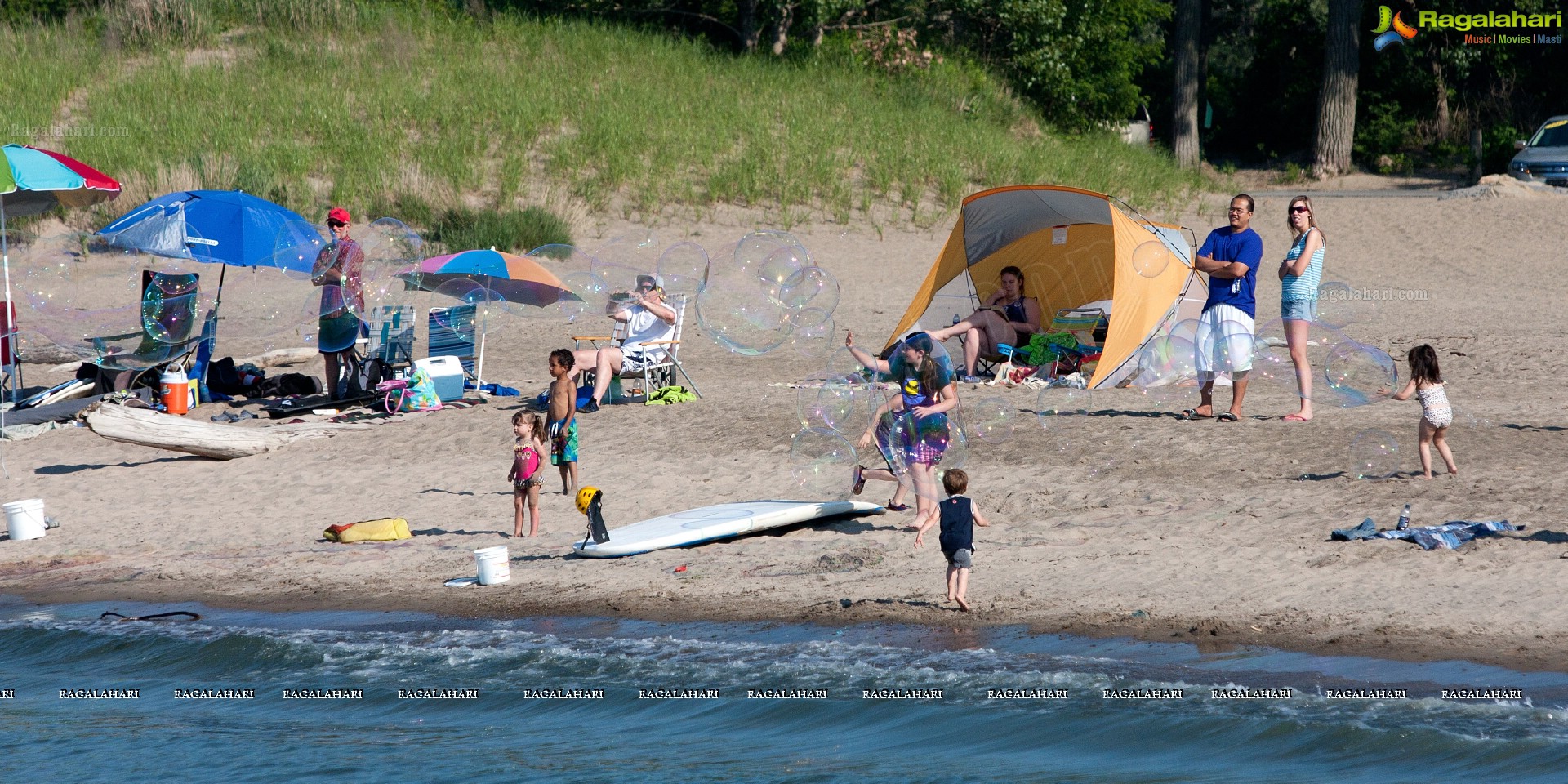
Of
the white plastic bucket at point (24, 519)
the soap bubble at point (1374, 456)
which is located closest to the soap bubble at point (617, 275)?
the white plastic bucket at point (24, 519)

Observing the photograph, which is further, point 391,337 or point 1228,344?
point 391,337

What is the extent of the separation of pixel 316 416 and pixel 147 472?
163 cm

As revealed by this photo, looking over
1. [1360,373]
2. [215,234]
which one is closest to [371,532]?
[215,234]

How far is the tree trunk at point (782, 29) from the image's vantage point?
95.8ft

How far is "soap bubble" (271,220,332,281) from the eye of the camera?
1332 cm

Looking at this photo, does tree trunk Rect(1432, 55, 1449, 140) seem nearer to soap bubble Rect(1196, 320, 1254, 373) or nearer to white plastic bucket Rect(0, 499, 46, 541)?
soap bubble Rect(1196, 320, 1254, 373)

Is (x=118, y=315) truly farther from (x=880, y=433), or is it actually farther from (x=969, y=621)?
(x=969, y=621)

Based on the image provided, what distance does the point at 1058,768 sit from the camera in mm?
6203

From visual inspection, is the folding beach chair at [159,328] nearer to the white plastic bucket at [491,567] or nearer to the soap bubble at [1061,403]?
the white plastic bucket at [491,567]

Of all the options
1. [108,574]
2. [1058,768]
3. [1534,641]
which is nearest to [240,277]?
[108,574]

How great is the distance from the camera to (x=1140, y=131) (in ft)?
113

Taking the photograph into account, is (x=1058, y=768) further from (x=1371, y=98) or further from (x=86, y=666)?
(x=1371, y=98)

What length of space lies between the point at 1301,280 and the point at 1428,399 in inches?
65.6

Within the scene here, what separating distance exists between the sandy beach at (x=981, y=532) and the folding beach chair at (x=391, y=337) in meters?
1.15
